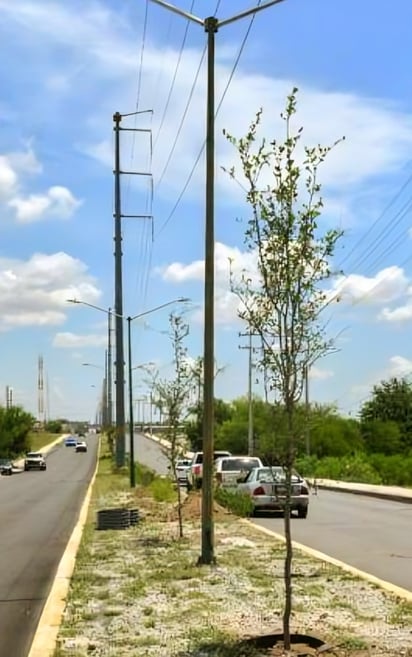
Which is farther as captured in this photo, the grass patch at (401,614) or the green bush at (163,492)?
the green bush at (163,492)

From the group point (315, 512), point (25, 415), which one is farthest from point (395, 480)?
point (25, 415)

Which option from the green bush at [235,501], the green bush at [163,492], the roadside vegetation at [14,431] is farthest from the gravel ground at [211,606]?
the roadside vegetation at [14,431]

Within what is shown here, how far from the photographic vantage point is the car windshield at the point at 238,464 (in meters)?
32.0

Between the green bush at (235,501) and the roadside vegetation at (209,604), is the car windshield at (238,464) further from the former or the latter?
the roadside vegetation at (209,604)

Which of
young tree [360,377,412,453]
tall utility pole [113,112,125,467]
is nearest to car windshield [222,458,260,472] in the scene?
tall utility pole [113,112,125,467]

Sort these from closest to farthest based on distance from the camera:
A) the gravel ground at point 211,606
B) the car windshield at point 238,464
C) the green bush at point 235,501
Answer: the gravel ground at point 211,606 < the green bush at point 235,501 < the car windshield at point 238,464

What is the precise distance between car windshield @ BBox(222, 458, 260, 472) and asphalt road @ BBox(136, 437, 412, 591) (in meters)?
2.30

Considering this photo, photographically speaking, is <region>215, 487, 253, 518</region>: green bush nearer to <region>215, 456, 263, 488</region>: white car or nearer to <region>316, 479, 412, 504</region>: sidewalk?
<region>215, 456, 263, 488</region>: white car

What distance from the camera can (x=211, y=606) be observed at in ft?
31.5

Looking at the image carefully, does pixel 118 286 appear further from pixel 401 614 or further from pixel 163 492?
pixel 401 614

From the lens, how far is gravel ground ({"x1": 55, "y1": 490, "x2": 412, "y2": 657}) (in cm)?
792

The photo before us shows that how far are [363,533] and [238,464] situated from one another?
38.4 ft

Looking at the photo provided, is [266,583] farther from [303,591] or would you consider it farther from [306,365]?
[306,365]

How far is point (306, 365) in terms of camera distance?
Result: 26.1 ft
